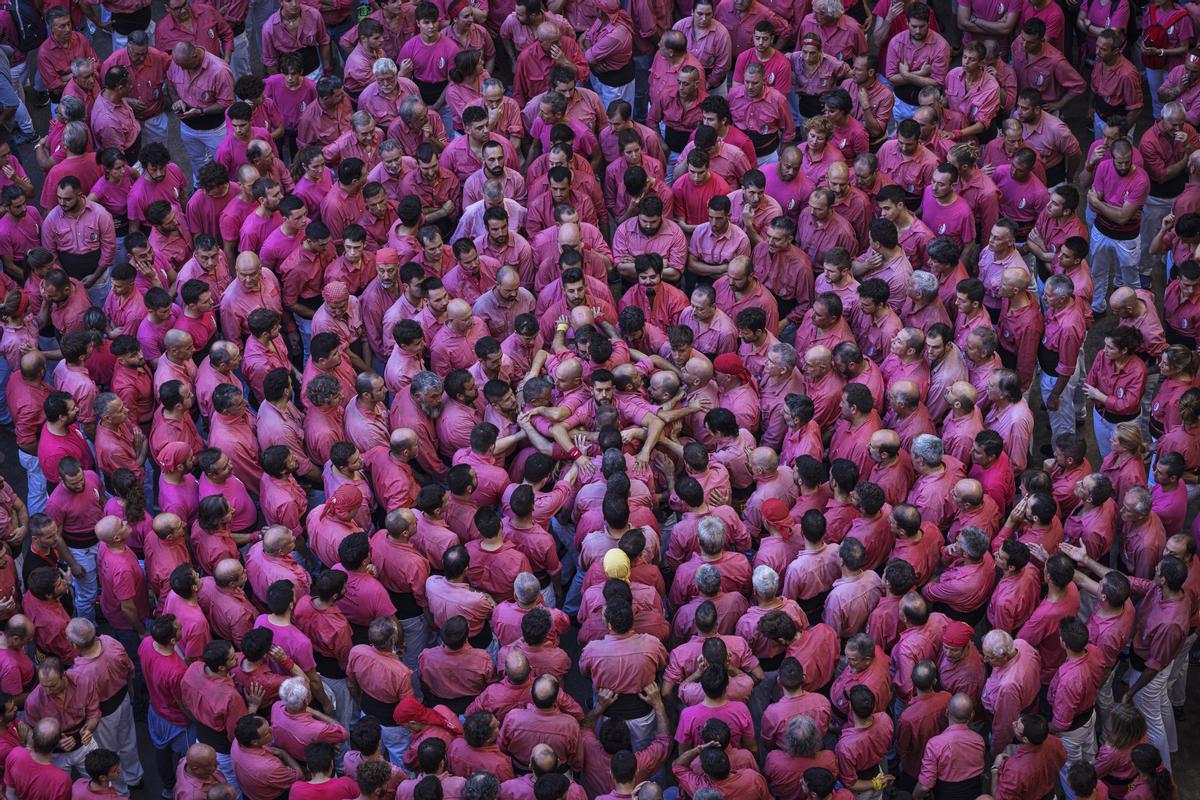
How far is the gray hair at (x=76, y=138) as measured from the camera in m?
17.0

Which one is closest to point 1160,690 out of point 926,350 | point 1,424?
point 926,350

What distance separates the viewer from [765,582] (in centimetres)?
1243

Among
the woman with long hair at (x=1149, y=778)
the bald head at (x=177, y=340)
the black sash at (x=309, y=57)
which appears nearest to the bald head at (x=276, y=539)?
the bald head at (x=177, y=340)

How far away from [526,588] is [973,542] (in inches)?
140

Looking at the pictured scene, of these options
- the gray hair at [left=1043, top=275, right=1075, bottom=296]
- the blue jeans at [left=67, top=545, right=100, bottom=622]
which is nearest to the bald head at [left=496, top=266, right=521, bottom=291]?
the blue jeans at [left=67, top=545, right=100, bottom=622]

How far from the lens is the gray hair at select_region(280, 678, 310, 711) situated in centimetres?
1188

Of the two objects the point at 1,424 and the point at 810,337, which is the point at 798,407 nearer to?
the point at 810,337

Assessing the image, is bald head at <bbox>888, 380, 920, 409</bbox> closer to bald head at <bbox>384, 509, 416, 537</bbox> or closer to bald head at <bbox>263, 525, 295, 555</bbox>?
bald head at <bbox>384, 509, 416, 537</bbox>

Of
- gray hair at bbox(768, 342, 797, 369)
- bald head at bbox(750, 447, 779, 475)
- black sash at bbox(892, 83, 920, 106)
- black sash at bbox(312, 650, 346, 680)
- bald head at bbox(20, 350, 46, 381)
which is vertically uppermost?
black sash at bbox(892, 83, 920, 106)

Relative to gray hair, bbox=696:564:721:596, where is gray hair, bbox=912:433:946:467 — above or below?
above

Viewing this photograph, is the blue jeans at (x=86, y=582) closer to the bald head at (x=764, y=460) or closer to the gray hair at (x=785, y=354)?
the bald head at (x=764, y=460)

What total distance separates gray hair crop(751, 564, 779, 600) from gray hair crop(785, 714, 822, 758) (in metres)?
1.12

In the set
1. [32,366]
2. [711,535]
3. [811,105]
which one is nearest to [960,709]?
[711,535]

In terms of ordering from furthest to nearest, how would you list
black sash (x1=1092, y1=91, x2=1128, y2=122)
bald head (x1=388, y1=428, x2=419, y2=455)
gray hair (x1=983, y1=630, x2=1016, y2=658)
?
black sash (x1=1092, y1=91, x2=1128, y2=122)
bald head (x1=388, y1=428, x2=419, y2=455)
gray hair (x1=983, y1=630, x2=1016, y2=658)
